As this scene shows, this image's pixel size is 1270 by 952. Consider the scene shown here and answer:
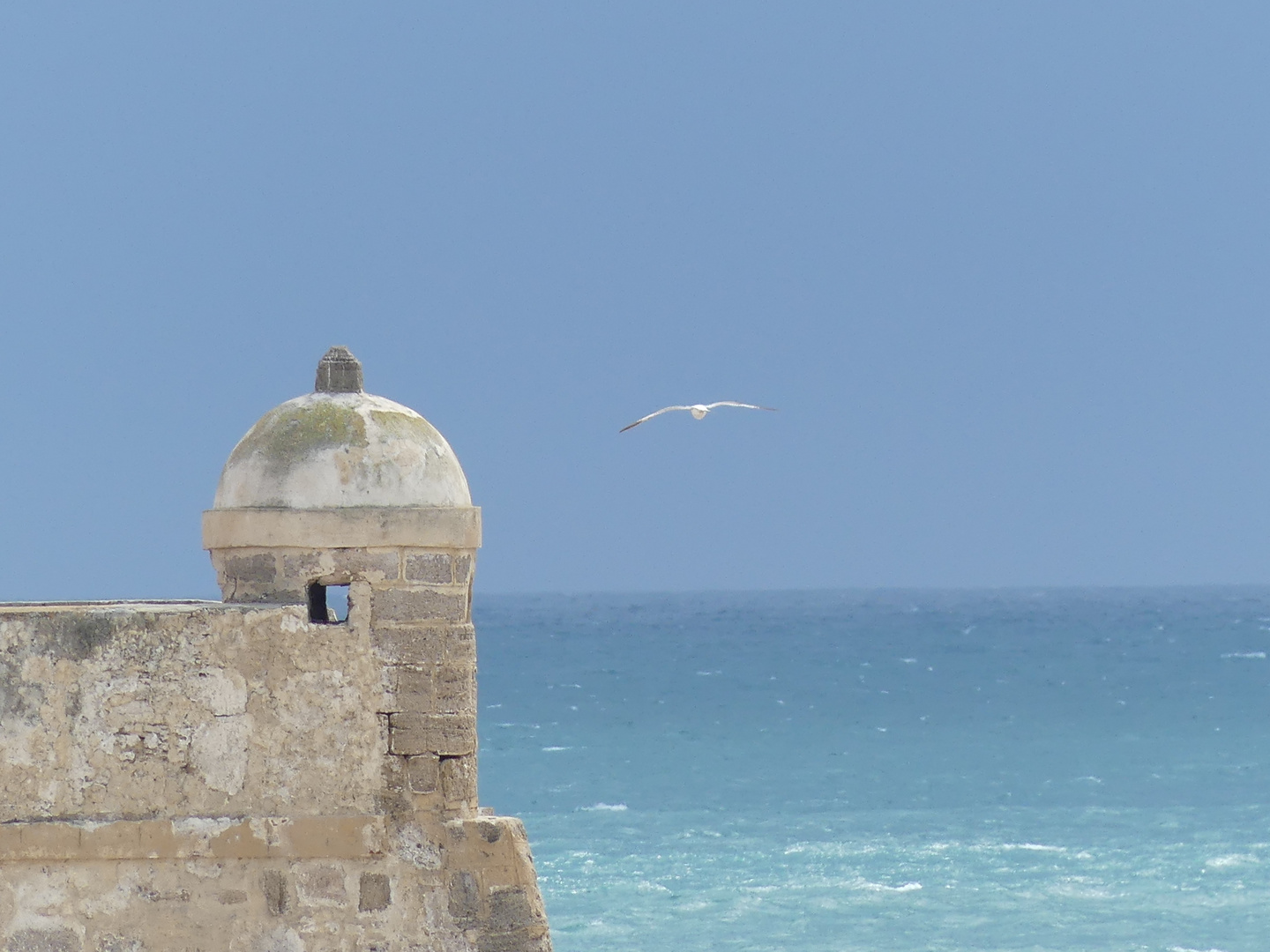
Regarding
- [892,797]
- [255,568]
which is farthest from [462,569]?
[892,797]

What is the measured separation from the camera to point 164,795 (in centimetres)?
563

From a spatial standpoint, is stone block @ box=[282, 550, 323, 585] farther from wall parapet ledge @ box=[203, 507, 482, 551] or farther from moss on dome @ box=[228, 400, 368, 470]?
moss on dome @ box=[228, 400, 368, 470]

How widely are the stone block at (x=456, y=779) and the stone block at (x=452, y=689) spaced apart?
158mm

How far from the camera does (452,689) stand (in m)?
5.79

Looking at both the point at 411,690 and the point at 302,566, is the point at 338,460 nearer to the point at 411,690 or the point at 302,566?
the point at 302,566

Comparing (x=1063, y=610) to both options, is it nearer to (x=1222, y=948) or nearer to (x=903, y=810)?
(x=903, y=810)

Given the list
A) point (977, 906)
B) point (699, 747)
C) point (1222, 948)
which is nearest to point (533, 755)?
point (699, 747)

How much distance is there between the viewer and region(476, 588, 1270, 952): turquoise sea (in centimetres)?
1823

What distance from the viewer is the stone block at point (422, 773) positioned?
226 inches

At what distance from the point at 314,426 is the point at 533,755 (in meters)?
28.6

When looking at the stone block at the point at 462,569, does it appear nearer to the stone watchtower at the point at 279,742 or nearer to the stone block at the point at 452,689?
the stone watchtower at the point at 279,742

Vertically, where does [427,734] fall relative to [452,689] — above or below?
below

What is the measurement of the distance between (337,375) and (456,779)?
1397 millimetres

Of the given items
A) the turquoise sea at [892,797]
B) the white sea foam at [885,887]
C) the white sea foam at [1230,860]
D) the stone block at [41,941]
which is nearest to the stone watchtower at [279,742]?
the stone block at [41,941]
